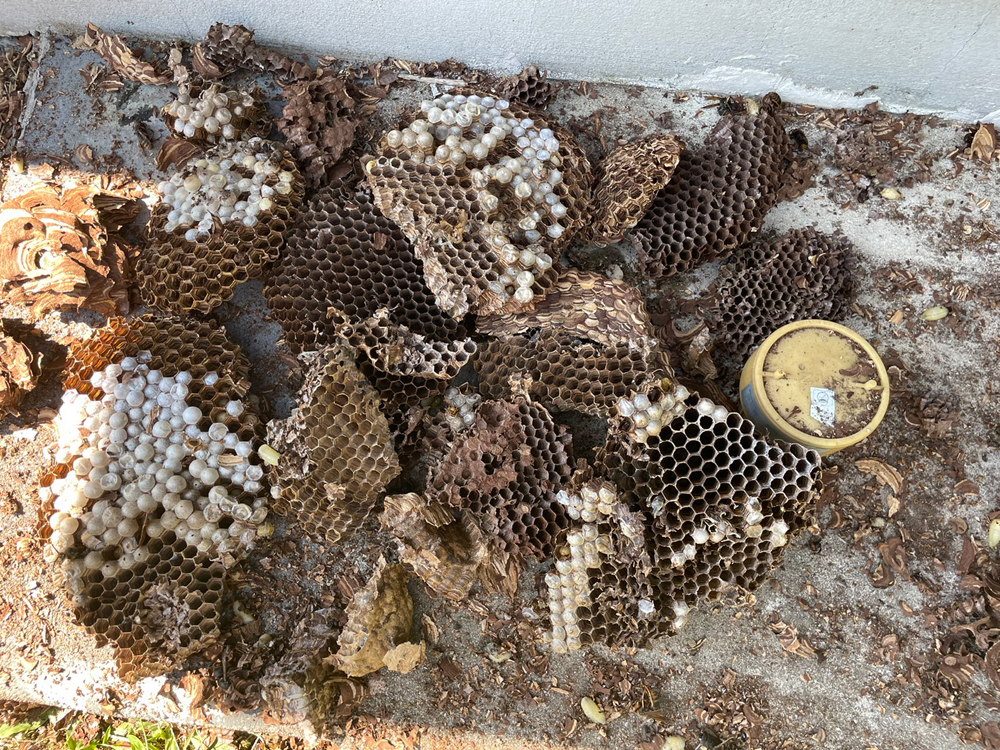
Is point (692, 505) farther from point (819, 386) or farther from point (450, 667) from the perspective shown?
point (450, 667)

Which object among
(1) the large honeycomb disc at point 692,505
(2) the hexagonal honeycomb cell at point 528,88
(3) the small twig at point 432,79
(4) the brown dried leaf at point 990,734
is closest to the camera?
(1) the large honeycomb disc at point 692,505

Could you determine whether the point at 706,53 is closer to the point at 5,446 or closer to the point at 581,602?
the point at 581,602

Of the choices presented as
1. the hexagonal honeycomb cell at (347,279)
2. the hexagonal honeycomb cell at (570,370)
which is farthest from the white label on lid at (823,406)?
the hexagonal honeycomb cell at (347,279)

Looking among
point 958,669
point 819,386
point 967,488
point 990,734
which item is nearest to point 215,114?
point 819,386

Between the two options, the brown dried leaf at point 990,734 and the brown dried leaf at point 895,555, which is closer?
the brown dried leaf at point 990,734

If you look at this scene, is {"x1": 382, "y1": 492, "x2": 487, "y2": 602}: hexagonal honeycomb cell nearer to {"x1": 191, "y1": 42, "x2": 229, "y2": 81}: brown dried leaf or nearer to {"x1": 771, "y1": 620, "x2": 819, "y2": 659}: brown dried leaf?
{"x1": 771, "y1": 620, "x2": 819, "y2": 659}: brown dried leaf

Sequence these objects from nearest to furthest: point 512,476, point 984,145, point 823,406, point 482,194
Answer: point 823,406 < point 512,476 < point 482,194 < point 984,145

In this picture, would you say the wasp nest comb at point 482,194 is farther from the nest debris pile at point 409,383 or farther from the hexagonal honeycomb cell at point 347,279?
the hexagonal honeycomb cell at point 347,279

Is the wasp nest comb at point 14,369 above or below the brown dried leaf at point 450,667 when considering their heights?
above
